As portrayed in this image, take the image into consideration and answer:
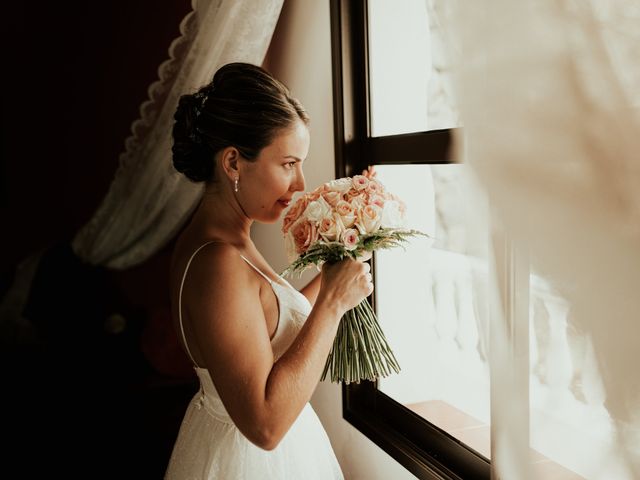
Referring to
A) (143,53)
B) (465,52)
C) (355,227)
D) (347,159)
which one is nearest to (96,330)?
(143,53)

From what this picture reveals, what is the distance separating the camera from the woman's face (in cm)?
130

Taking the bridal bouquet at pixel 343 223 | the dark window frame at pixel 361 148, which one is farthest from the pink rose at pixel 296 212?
the dark window frame at pixel 361 148

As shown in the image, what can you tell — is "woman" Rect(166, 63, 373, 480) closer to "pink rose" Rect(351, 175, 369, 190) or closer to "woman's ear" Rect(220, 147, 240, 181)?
"woman's ear" Rect(220, 147, 240, 181)

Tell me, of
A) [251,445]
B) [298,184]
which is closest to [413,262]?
[298,184]

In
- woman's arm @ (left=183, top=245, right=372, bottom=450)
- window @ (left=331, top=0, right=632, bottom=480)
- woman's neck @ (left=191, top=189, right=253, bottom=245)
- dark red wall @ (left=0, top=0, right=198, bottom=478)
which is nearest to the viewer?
woman's arm @ (left=183, top=245, right=372, bottom=450)

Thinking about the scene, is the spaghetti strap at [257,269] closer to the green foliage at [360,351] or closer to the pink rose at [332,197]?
the green foliage at [360,351]

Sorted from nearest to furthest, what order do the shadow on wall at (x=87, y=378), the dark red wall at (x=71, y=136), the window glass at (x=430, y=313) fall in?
the window glass at (x=430, y=313) → the shadow on wall at (x=87, y=378) → the dark red wall at (x=71, y=136)

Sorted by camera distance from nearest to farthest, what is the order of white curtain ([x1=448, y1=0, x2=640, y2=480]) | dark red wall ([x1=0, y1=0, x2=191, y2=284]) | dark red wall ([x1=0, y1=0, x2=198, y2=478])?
white curtain ([x1=448, y1=0, x2=640, y2=480]) < dark red wall ([x1=0, y1=0, x2=198, y2=478]) < dark red wall ([x1=0, y1=0, x2=191, y2=284])

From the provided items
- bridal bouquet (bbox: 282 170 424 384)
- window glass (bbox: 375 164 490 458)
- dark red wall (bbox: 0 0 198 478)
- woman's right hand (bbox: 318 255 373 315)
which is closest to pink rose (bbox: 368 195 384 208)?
bridal bouquet (bbox: 282 170 424 384)

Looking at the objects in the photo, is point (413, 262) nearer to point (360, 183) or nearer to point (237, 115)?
point (360, 183)

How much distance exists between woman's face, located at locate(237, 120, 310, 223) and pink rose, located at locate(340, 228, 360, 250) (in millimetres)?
203

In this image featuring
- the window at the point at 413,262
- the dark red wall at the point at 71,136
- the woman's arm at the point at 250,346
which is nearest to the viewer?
the woman's arm at the point at 250,346

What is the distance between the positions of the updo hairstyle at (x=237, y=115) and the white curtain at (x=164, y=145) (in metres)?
0.32

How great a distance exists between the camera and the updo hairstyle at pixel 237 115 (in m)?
1.28
